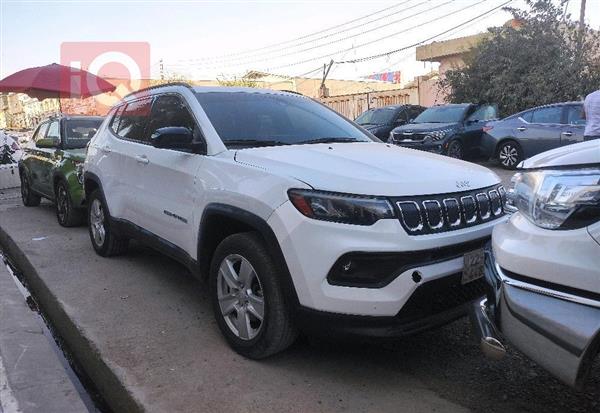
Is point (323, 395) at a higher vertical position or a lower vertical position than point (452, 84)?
lower

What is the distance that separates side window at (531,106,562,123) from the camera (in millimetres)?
10750

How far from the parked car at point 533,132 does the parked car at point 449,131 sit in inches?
20.7

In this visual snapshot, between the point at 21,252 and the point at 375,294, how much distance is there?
4.62 m

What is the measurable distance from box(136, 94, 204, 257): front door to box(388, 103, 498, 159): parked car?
8420 millimetres

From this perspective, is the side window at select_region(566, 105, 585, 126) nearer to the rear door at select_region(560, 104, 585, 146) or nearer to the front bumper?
the rear door at select_region(560, 104, 585, 146)

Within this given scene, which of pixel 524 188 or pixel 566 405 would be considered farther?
pixel 566 405

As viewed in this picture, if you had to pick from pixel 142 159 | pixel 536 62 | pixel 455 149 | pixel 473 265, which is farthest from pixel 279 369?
pixel 536 62

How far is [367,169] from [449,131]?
9.71 m

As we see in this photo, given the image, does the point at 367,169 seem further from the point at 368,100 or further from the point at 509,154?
the point at 368,100

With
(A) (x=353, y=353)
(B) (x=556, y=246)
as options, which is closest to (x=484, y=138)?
(A) (x=353, y=353)

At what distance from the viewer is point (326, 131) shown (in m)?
4.04

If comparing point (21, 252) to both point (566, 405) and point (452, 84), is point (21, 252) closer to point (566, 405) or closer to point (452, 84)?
point (566, 405)
